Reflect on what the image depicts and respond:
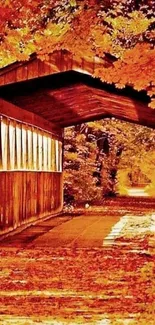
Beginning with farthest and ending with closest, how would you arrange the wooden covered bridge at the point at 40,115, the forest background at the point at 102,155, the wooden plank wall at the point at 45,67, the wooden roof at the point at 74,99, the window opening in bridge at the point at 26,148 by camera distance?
the forest background at the point at 102,155 → the wooden roof at the point at 74,99 → the window opening in bridge at the point at 26,148 → the wooden covered bridge at the point at 40,115 → the wooden plank wall at the point at 45,67

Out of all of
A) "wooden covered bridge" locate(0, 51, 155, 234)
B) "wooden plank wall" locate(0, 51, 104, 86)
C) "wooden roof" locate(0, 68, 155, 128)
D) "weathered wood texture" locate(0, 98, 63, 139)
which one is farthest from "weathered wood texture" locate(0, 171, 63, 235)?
"wooden plank wall" locate(0, 51, 104, 86)

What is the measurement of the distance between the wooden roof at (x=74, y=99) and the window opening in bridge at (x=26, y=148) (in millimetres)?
717

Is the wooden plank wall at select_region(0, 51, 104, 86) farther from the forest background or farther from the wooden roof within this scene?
the forest background

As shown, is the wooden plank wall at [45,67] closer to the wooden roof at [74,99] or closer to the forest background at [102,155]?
the wooden roof at [74,99]

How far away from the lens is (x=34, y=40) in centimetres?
1800

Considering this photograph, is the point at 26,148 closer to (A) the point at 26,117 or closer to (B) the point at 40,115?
(A) the point at 26,117

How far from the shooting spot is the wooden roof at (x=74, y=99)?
1911cm

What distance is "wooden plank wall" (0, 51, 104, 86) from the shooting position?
708 inches

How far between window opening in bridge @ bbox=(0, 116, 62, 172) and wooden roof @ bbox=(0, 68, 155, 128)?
717 mm

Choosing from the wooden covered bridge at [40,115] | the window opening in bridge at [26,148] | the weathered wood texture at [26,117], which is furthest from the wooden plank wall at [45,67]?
the window opening in bridge at [26,148]

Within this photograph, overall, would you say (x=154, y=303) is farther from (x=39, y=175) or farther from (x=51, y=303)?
(x=39, y=175)

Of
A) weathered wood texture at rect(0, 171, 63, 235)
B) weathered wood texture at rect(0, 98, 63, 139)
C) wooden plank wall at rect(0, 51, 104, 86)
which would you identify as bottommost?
weathered wood texture at rect(0, 171, 63, 235)

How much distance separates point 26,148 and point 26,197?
163cm

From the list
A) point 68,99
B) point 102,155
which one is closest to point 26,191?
point 68,99
